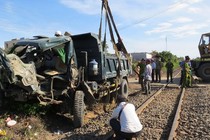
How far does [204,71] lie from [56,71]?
1560 cm

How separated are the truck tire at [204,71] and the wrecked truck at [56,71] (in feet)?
42.2

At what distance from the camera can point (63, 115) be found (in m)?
8.84

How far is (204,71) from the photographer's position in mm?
21109

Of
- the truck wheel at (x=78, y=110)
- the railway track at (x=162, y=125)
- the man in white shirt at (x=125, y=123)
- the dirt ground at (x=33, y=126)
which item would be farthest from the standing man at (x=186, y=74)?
the man in white shirt at (x=125, y=123)

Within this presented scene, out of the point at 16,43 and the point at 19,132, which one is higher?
the point at 16,43

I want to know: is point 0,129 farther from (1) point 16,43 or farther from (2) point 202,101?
(2) point 202,101

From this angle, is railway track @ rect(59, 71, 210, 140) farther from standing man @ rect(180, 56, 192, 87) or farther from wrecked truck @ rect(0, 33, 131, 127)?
standing man @ rect(180, 56, 192, 87)

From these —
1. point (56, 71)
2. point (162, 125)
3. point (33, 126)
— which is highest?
point (56, 71)

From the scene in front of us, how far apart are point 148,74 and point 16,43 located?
24.4 feet

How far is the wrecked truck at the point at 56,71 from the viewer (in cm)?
655

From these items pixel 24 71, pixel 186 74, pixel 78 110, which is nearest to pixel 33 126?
pixel 78 110

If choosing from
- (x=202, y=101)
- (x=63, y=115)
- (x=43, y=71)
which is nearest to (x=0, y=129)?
(x=43, y=71)

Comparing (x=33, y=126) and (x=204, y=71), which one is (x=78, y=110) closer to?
(x=33, y=126)

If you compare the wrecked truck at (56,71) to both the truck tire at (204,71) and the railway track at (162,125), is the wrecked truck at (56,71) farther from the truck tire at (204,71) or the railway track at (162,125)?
the truck tire at (204,71)
